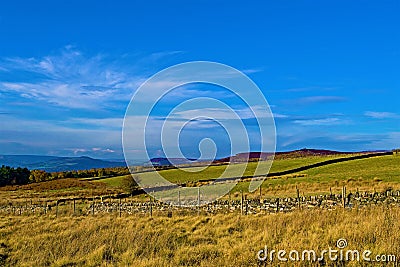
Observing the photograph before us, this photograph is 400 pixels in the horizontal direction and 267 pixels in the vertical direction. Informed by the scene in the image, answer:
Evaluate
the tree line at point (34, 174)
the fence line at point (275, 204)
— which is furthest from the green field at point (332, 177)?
the tree line at point (34, 174)

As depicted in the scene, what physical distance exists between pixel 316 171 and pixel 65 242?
5244 centimetres

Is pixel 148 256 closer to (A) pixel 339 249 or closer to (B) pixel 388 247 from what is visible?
(A) pixel 339 249

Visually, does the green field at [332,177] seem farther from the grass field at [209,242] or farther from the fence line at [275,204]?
the grass field at [209,242]

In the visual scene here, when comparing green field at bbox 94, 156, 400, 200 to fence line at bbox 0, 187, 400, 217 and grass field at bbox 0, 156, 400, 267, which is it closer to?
fence line at bbox 0, 187, 400, 217

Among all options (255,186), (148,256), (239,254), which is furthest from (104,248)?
(255,186)

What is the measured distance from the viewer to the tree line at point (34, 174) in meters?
101

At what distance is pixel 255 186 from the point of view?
148 ft
